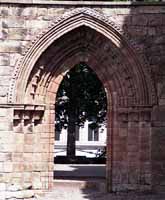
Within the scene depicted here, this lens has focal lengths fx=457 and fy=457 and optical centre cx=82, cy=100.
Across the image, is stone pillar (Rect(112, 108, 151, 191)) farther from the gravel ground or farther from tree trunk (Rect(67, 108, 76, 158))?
tree trunk (Rect(67, 108, 76, 158))

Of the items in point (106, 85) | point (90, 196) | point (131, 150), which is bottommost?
point (90, 196)

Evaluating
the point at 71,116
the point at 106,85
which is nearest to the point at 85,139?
the point at 71,116

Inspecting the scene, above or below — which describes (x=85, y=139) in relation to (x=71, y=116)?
below

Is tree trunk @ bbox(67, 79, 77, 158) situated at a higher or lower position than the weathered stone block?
lower

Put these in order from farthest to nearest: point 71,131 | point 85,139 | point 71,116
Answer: point 85,139 < point 71,131 < point 71,116

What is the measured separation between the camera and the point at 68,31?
9.73 metres

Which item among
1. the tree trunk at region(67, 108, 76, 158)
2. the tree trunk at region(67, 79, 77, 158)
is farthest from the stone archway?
the tree trunk at region(67, 108, 76, 158)

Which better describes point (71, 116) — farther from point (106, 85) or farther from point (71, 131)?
point (106, 85)

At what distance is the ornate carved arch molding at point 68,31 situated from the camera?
952cm

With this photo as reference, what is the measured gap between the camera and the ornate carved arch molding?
952 cm

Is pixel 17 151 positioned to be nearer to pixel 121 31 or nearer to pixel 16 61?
pixel 16 61

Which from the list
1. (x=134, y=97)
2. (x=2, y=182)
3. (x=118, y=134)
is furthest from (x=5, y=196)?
(x=134, y=97)

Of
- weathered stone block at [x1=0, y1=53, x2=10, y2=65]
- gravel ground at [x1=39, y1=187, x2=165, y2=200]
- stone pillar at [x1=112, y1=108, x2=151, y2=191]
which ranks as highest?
weathered stone block at [x1=0, y1=53, x2=10, y2=65]

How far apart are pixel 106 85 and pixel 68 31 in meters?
1.49
